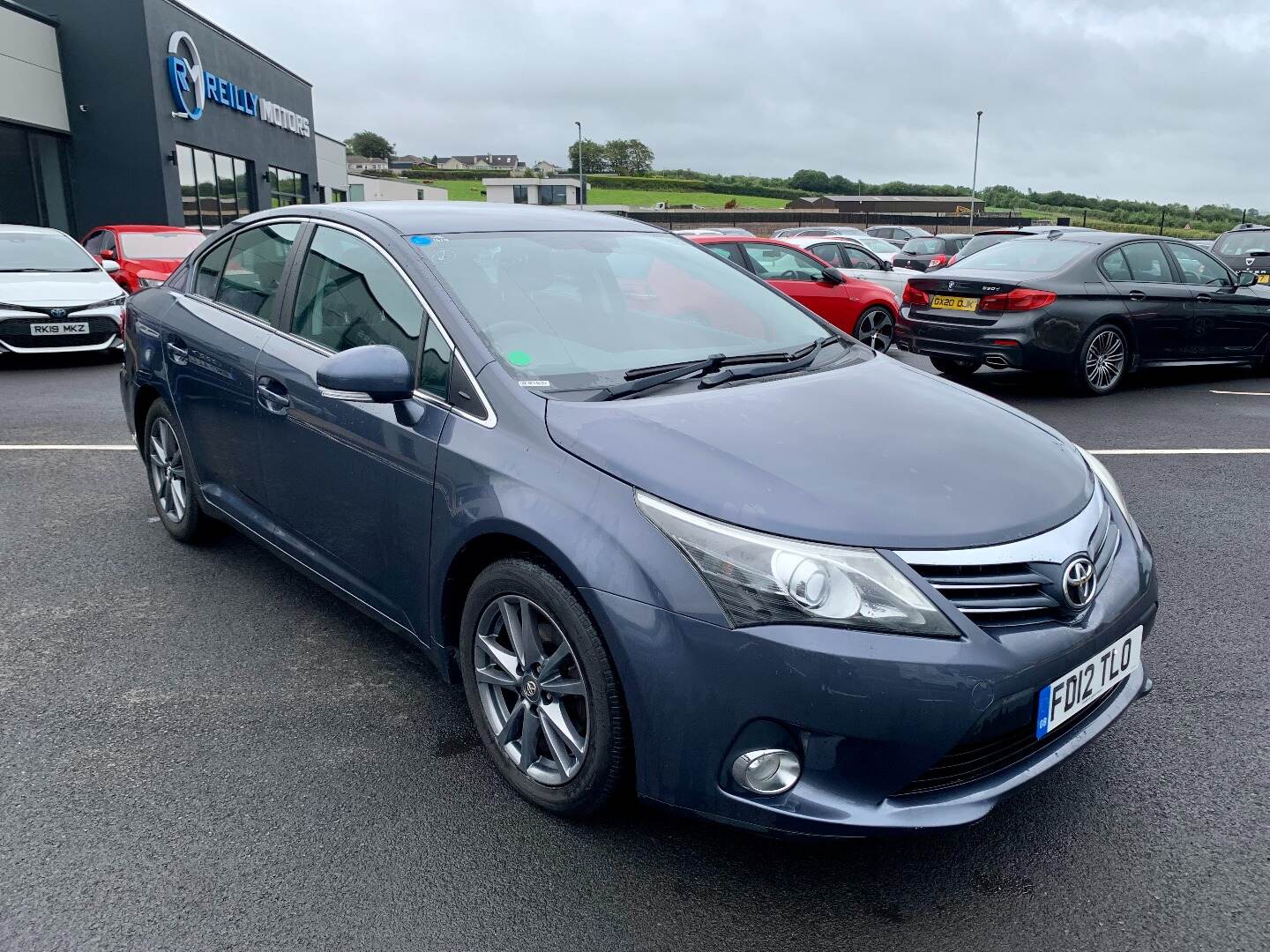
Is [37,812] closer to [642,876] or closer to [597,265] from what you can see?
[642,876]

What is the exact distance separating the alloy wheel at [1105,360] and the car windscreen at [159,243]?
1159 cm

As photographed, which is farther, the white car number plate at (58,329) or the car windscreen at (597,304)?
the white car number plate at (58,329)

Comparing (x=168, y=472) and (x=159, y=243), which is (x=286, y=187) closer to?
(x=159, y=243)

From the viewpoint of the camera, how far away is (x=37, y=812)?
106 inches

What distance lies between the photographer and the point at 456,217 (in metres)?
3.59

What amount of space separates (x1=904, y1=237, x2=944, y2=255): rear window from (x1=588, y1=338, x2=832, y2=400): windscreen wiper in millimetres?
23457

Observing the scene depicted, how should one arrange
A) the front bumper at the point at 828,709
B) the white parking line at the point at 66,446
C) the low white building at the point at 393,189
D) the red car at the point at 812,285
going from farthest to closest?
1. the low white building at the point at 393,189
2. the red car at the point at 812,285
3. the white parking line at the point at 66,446
4. the front bumper at the point at 828,709

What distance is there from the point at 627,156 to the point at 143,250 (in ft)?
370

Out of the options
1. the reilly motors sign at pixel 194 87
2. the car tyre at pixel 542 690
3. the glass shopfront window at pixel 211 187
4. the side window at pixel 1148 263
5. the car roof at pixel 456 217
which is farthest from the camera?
the glass shopfront window at pixel 211 187

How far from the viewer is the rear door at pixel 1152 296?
356 inches

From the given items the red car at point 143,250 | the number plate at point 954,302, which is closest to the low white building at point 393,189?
the red car at point 143,250

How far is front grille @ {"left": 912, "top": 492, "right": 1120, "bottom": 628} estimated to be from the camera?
7.22 ft

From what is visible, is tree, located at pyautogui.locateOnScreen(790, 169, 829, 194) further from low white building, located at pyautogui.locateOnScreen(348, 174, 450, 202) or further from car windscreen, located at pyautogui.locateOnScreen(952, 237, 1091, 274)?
car windscreen, located at pyautogui.locateOnScreen(952, 237, 1091, 274)

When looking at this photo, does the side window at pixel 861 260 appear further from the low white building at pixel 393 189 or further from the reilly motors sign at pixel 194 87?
the low white building at pixel 393 189
